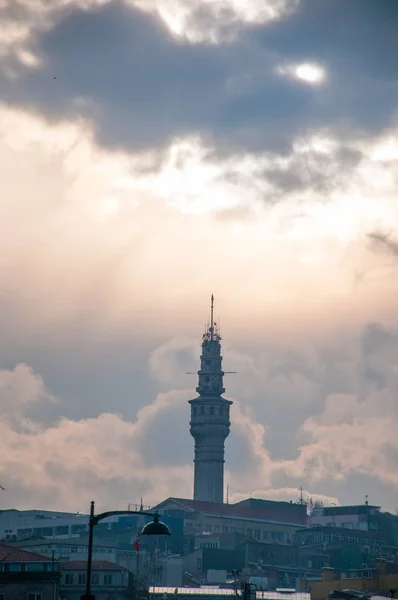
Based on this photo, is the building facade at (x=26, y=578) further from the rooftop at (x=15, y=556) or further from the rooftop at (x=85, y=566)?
the rooftop at (x=85, y=566)

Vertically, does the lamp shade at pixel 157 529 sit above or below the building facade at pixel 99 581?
below

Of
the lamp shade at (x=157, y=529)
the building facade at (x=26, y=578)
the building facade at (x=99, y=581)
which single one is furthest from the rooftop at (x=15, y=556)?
the lamp shade at (x=157, y=529)

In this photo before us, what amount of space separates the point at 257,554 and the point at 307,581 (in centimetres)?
3550

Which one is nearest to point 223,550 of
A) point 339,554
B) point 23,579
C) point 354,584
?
point 339,554

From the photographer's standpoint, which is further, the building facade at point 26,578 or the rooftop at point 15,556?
Result: the rooftop at point 15,556

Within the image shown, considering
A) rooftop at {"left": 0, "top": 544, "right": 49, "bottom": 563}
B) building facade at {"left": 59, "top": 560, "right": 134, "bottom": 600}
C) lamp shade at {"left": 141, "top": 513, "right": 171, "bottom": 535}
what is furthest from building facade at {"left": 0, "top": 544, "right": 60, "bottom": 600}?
lamp shade at {"left": 141, "top": 513, "right": 171, "bottom": 535}

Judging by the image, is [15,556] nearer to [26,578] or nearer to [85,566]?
[26,578]

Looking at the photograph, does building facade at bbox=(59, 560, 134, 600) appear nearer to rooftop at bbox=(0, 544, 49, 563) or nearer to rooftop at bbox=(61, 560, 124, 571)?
rooftop at bbox=(61, 560, 124, 571)

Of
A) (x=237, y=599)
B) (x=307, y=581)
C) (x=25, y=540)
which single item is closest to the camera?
(x=237, y=599)

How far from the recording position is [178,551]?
192 metres

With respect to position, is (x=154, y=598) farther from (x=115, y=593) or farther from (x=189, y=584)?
(x=189, y=584)

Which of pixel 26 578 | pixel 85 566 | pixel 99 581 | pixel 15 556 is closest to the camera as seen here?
pixel 26 578

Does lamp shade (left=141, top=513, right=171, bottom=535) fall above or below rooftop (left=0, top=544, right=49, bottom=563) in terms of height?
below

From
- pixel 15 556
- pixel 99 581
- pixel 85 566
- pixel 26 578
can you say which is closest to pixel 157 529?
pixel 26 578
